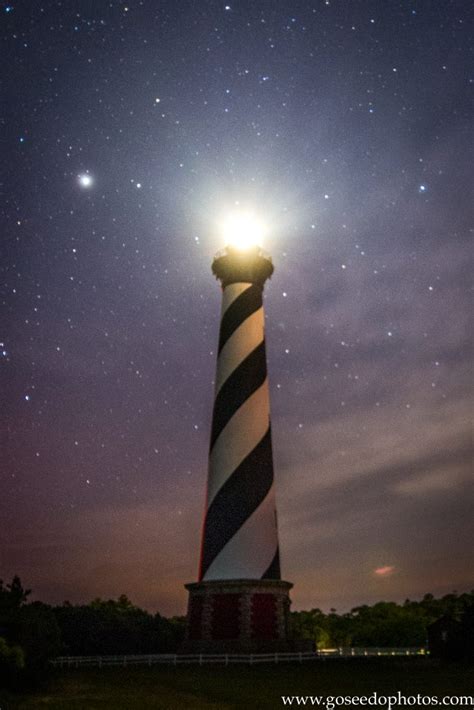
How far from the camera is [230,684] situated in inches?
841

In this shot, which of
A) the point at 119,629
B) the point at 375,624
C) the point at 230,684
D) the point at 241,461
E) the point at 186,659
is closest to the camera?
the point at 230,684

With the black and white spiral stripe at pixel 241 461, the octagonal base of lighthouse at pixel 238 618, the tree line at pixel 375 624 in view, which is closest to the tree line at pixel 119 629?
the tree line at pixel 375 624

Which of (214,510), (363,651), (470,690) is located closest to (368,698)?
(470,690)

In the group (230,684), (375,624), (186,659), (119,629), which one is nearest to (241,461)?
(186,659)

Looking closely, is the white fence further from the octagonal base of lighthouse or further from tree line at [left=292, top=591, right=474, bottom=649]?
tree line at [left=292, top=591, right=474, bottom=649]

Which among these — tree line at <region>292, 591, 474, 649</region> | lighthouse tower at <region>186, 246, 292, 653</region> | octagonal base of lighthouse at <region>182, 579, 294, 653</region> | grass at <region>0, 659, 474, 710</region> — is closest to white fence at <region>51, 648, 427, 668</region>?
grass at <region>0, 659, 474, 710</region>

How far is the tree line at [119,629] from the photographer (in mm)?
20922

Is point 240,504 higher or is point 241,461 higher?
point 241,461

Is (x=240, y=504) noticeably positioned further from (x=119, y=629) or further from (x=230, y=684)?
(x=119, y=629)

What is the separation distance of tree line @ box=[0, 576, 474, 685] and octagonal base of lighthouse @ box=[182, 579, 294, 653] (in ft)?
14.4

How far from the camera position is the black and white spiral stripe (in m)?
29.6

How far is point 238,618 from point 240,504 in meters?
4.96

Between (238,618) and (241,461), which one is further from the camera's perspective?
(241,461)

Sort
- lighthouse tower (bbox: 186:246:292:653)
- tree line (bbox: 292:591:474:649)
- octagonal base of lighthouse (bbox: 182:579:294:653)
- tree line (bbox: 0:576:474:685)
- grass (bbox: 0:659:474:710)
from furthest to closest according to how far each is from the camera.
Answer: tree line (bbox: 292:591:474:649), lighthouse tower (bbox: 186:246:292:653), octagonal base of lighthouse (bbox: 182:579:294:653), tree line (bbox: 0:576:474:685), grass (bbox: 0:659:474:710)
